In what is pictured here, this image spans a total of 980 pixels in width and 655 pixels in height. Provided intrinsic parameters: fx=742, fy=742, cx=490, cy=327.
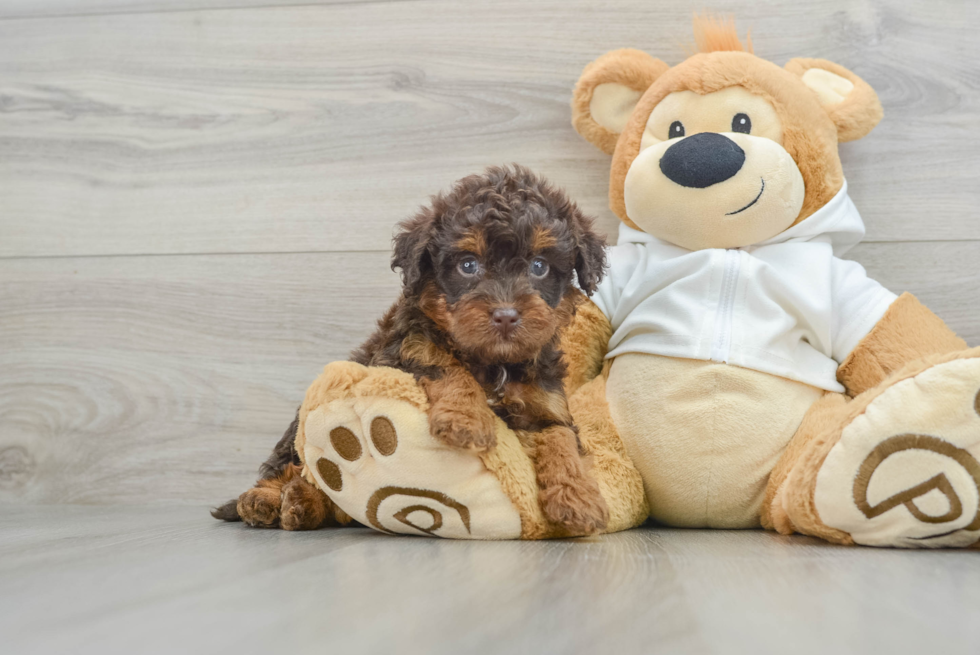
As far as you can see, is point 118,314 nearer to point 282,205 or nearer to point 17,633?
point 282,205

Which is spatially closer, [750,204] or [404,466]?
[404,466]

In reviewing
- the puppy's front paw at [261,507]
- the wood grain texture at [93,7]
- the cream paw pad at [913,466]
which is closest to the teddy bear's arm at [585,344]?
the cream paw pad at [913,466]

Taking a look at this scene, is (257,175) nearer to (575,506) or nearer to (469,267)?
(469,267)

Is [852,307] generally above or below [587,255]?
below

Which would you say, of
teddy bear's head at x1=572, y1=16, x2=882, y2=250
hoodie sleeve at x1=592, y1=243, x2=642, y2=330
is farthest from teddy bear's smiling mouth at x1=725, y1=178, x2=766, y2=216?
hoodie sleeve at x1=592, y1=243, x2=642, y2=330

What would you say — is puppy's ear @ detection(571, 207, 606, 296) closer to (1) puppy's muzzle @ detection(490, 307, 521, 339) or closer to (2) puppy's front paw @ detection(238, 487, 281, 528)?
(1) puppy's muzzle @ detection(490, 307, 521, 339)

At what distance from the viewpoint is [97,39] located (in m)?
2.06

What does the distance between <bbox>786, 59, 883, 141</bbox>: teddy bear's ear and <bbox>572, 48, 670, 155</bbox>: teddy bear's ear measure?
322 millimetres

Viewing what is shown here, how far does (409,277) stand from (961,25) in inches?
61.1

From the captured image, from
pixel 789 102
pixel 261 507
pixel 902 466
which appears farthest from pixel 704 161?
pixel 261 507

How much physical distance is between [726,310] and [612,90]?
0.60 metres

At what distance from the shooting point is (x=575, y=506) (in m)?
1.17

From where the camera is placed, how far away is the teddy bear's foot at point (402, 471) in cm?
118

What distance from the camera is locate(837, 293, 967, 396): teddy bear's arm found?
1.46m
